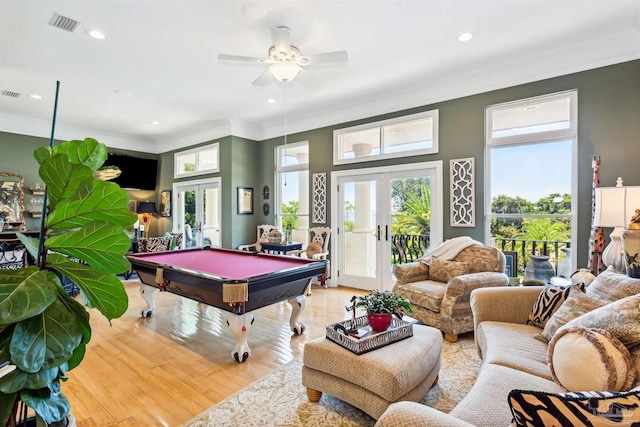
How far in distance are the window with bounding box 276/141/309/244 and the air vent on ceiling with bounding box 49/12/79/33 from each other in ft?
12.0

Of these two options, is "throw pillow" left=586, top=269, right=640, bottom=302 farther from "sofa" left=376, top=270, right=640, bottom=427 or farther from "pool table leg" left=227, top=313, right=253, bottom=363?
"pool table leg" left=227, top=313, right=253, bottom=363

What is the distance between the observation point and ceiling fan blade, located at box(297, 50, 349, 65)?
2.89 meters

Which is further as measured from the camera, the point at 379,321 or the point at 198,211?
the point at 198,211

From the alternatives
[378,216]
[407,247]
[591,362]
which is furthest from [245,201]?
[591,362]

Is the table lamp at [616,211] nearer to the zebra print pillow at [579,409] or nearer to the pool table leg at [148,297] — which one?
the zebra print pillow at [579,409]

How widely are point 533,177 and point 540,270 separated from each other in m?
1.15

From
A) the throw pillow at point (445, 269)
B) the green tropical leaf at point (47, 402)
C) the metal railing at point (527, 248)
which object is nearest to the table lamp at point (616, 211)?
the metal railing at point (527, 248)

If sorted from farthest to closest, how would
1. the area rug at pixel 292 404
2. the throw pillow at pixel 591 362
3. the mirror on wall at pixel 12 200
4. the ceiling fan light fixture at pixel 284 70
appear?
the mirror on wall at pixel 12 200
the ceiling fan light fixture at pixel 284 70
the area rug at pixel 292 404
the throw pillow at pixel 591 362

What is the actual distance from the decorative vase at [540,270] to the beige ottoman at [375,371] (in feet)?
6.64

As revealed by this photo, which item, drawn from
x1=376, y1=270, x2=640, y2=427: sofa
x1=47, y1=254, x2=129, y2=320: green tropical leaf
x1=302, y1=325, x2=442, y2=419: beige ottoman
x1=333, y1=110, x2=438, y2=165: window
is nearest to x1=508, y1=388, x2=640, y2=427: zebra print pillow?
x1=376, y1=270, x2=640, y2=427: sofa

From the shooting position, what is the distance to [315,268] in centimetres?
313

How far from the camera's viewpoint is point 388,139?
5051 mm

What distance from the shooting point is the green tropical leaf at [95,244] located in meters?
0.86

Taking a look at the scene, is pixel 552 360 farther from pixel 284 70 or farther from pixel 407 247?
pixel 407 247
